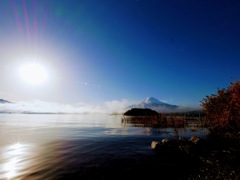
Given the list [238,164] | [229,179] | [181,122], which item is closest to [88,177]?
[229,179]

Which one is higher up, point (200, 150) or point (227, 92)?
point (227, 92)

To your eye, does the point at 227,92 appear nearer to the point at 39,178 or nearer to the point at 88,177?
the point at 88,177

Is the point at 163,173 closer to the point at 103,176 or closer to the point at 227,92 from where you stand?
the point at 103,176

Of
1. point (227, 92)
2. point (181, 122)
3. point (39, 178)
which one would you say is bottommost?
point (39, 178)

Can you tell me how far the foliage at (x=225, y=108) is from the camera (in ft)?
70.6

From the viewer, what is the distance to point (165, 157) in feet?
54.6

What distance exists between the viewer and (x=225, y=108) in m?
24.2

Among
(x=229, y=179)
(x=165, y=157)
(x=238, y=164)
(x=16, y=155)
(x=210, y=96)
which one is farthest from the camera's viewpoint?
(x=210, y=96)

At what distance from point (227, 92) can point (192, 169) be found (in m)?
18.3

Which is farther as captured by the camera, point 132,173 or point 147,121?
point 147,121

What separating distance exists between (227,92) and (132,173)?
20940mm

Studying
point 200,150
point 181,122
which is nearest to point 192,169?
point 200,150

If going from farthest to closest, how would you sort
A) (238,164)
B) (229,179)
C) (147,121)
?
(147,121) < (238,164) < (229,179)

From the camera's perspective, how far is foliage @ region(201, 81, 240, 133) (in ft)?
70.6
